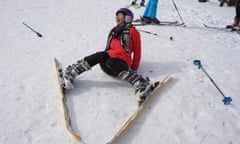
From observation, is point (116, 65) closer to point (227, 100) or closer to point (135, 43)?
point (135, 43)

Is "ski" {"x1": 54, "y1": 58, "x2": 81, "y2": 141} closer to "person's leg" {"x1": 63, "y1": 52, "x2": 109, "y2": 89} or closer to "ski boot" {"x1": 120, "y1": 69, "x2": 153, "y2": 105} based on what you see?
"person's leg" {"x1": 63, "y1": 52, "x2": 109, "y2": 89}

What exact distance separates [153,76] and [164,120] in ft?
4.37

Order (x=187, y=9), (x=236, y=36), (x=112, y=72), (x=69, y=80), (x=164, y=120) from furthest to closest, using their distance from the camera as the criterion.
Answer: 1. (x=187, y=9)
2. (x=236, y=36)
3. (x=112, y=72)
4. (x=69, y=80)
5. (x=164, y=120)

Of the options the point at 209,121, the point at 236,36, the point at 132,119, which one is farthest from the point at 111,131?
the point at 236,36

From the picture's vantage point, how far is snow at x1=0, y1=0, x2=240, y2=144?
122 inches

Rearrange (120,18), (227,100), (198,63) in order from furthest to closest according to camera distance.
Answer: (198,63) → (120,18) → (227,100)

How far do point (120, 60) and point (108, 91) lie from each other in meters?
0.55

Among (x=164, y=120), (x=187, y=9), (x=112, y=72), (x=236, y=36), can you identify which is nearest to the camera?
(x=164, y=120)

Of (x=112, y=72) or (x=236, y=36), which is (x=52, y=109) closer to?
(x=112, y=72)

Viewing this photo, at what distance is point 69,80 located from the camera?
3.76 metres

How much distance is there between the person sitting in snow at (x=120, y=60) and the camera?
12.4ft

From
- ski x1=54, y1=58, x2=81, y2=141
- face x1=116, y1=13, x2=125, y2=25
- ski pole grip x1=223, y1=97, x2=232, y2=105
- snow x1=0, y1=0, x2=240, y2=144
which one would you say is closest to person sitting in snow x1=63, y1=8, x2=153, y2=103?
face x1=116, y1=13, x2=125, y2=25

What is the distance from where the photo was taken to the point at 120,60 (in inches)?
154

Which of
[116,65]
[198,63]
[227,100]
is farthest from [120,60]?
[198,63]
